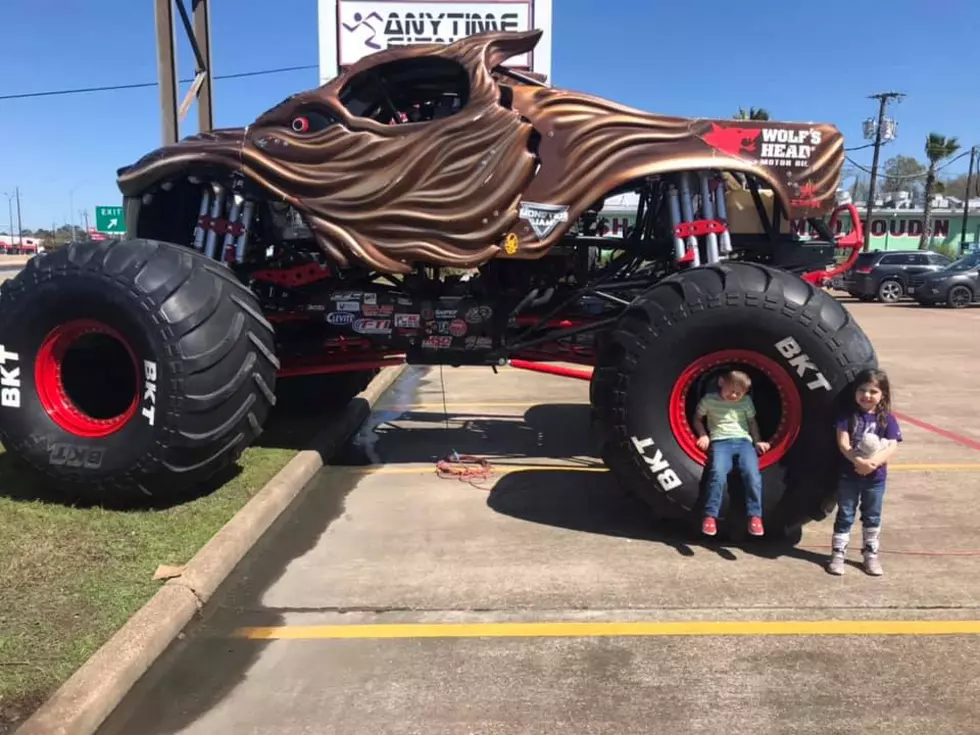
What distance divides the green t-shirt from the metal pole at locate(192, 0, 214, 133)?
9.74 m

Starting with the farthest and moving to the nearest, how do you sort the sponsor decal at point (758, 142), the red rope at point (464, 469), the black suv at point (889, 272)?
the black suv at point (889, 272)
the red rope at point (464, 469)
the sponsor decal at point (758, 142)

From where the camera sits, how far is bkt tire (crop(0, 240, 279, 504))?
4.60 metres

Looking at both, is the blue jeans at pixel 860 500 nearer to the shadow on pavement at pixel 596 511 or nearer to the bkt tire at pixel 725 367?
the bkt tire at pixel 725 367

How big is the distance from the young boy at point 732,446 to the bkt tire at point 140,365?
268cm

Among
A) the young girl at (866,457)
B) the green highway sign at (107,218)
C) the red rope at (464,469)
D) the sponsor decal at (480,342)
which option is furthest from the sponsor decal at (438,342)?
the green highway sign at (107,218)

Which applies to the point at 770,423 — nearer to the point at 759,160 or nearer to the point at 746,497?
the point at 746,497

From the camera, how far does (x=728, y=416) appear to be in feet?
14.4

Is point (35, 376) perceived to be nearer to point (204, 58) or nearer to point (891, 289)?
point (204, 58)

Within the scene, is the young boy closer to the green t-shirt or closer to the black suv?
the green t-shirt

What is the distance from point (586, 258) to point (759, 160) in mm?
1717

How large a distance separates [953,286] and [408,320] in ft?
80.0

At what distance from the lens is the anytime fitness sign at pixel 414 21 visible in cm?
1149

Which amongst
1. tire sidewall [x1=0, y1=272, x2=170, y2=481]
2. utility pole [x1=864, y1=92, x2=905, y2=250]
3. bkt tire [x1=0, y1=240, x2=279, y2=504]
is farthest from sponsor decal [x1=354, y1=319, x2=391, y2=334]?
utility pole [x1=864, y1=92, x2=905, y2=250]

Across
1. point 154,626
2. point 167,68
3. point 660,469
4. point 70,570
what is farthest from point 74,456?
point 167,68
